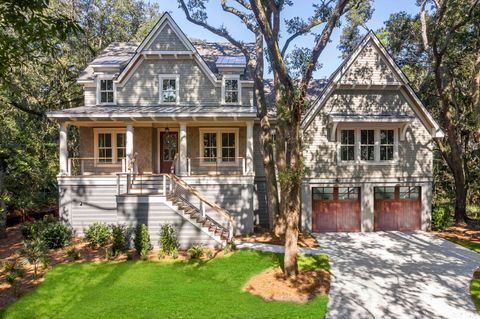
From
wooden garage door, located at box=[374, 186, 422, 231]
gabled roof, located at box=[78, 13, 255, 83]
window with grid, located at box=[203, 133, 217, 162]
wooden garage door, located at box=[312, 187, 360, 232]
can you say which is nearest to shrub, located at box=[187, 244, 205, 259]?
window with grid, located at box=[203, 133, 217, 162]

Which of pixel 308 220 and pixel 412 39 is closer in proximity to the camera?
pixel 308 220

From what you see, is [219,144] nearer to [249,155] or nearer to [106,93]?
[249,155]

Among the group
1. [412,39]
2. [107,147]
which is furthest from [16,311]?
[412,39]

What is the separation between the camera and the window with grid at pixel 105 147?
17844 millimetres

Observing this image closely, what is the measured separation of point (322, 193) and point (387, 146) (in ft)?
14.1

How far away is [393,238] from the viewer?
15320mm

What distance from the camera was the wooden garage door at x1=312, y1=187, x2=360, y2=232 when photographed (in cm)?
1659

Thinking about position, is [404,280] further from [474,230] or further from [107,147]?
[107,147]

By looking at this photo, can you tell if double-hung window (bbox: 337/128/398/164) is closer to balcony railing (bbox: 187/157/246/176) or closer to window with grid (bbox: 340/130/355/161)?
window with grid (bbox: 340/130/355/161)

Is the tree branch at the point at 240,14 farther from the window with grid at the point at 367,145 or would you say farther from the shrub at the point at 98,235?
the shrub at the point at 98,235

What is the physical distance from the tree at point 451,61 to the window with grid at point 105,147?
1864 centimetres

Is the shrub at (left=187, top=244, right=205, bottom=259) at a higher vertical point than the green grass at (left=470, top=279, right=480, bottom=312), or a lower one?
higher

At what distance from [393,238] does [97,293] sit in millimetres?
13360

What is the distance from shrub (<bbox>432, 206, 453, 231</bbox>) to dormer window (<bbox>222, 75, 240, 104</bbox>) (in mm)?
12499
